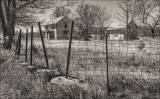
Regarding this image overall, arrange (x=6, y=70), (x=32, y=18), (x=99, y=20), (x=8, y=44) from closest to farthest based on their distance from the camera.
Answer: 1. (x=6, y=70)
2. (x=8, y=44)
3. (x=32, y=18)
4. (x=99, y=20)

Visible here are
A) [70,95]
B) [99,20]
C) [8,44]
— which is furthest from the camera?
[99,20]

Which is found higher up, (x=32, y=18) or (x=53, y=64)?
(x=32, y=18)

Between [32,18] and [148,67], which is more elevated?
[32,18]

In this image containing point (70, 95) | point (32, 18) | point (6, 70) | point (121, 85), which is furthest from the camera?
point (32, 18)

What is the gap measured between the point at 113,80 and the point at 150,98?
124cm

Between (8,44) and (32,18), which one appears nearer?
(8,44)

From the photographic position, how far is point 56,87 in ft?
17.3

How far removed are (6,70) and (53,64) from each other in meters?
2.26

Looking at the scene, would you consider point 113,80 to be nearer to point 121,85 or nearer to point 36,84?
point 121,85

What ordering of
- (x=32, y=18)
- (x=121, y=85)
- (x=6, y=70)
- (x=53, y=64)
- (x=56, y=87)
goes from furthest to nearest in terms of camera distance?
1. (x=32, y=18)
2. (x=53, y=64)
3. (x=6, y=70)
4. (x=121, y=85)
5. (x=56, y=87)

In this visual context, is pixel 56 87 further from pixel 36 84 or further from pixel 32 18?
pixel 32 18

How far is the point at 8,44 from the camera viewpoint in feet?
49.1

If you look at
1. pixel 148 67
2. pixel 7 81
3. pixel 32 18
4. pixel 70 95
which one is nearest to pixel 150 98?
pixel 70 95

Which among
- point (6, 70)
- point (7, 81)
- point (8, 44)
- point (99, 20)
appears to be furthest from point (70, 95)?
point (99, 20)
